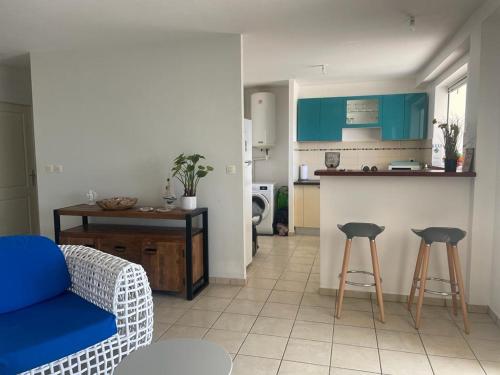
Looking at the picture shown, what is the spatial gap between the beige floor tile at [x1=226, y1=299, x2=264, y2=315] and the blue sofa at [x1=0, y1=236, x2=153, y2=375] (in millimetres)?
1143

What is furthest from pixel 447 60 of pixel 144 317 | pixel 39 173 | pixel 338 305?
pixel 39 173

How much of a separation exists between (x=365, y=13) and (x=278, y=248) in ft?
10.4

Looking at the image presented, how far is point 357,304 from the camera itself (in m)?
3.26

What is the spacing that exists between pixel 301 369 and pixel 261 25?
2.78m

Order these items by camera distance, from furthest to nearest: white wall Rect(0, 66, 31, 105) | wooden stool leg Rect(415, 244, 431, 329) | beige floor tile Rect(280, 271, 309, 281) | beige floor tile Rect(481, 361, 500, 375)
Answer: white wall Rect(0, 66, 31, 105)
beige floor tile Rect(280, 271, 309, 281)
wooden stool leg Rect(415, 244, 431, 329)
beige floor tile Rect(481, 361, 500, 375)

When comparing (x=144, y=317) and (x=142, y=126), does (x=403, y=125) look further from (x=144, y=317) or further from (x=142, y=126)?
(x=144, y=317)

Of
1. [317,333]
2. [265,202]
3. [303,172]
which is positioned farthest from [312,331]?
[303,172]

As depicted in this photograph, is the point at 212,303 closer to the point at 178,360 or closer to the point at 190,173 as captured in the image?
the point at 190,173

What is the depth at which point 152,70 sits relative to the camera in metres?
3.85

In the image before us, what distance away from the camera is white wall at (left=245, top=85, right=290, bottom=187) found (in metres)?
6.32

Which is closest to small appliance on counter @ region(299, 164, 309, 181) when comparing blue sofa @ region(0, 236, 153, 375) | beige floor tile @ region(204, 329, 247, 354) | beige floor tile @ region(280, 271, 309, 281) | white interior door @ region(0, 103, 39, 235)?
beige floor tile @ region(280, 271, 309, 281)

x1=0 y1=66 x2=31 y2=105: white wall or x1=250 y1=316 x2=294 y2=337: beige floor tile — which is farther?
x1=0 y1=66 x2=31 y2=105: white wall

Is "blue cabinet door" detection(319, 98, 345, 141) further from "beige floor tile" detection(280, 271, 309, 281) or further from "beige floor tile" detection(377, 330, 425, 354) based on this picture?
"beige floor tile" detection(377, 330, 425, 354)

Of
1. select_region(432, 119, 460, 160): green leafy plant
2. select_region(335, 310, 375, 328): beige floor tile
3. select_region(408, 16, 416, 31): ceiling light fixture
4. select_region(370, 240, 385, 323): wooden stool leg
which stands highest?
select_region(408, 16, 416, 31): ceiling light fixture
